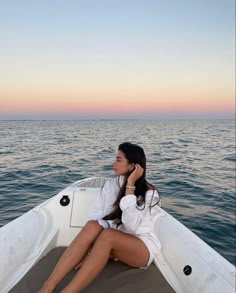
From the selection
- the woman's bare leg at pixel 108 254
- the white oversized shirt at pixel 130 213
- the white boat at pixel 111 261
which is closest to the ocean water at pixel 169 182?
the white boat at pixel 111 261

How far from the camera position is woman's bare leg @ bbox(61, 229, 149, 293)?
197 cm

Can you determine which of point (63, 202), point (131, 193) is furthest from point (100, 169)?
point (131, 193)

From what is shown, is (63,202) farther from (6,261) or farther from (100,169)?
(100,169)

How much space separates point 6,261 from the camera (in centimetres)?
234

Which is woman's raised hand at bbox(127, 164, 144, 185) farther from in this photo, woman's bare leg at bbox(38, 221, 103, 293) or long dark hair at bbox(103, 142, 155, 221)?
woman's bare leg at bbox(38, 221, 103, 293)

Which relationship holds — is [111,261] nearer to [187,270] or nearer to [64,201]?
[187,270]

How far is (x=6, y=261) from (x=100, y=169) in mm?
8148

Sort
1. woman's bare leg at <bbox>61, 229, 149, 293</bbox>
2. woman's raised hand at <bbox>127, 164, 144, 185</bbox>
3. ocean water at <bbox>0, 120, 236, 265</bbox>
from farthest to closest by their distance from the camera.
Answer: ocean water at <bbox>0, 120, 236, 265</bbox>, woman's raised hand at <bbox>127, 164, 144, 185</bbox>, woman's bare leg at <bbox>61, 229, 149, 293</bbox>

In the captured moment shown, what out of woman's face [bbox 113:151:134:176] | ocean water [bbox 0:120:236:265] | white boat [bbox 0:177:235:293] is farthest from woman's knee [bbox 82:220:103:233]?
ocean water [bbox 0:120:236:265]

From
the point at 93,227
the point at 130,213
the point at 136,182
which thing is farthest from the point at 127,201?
the point at 93,227

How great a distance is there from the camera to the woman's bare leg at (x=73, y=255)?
201cm

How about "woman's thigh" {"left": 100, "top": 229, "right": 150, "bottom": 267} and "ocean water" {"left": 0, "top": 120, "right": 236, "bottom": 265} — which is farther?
"ocean water" {"left": 0, "top": 120, "right": 236, "bottom": 265}

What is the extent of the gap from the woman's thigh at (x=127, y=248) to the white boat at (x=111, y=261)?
0.12 meters

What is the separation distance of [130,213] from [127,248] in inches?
11.0
